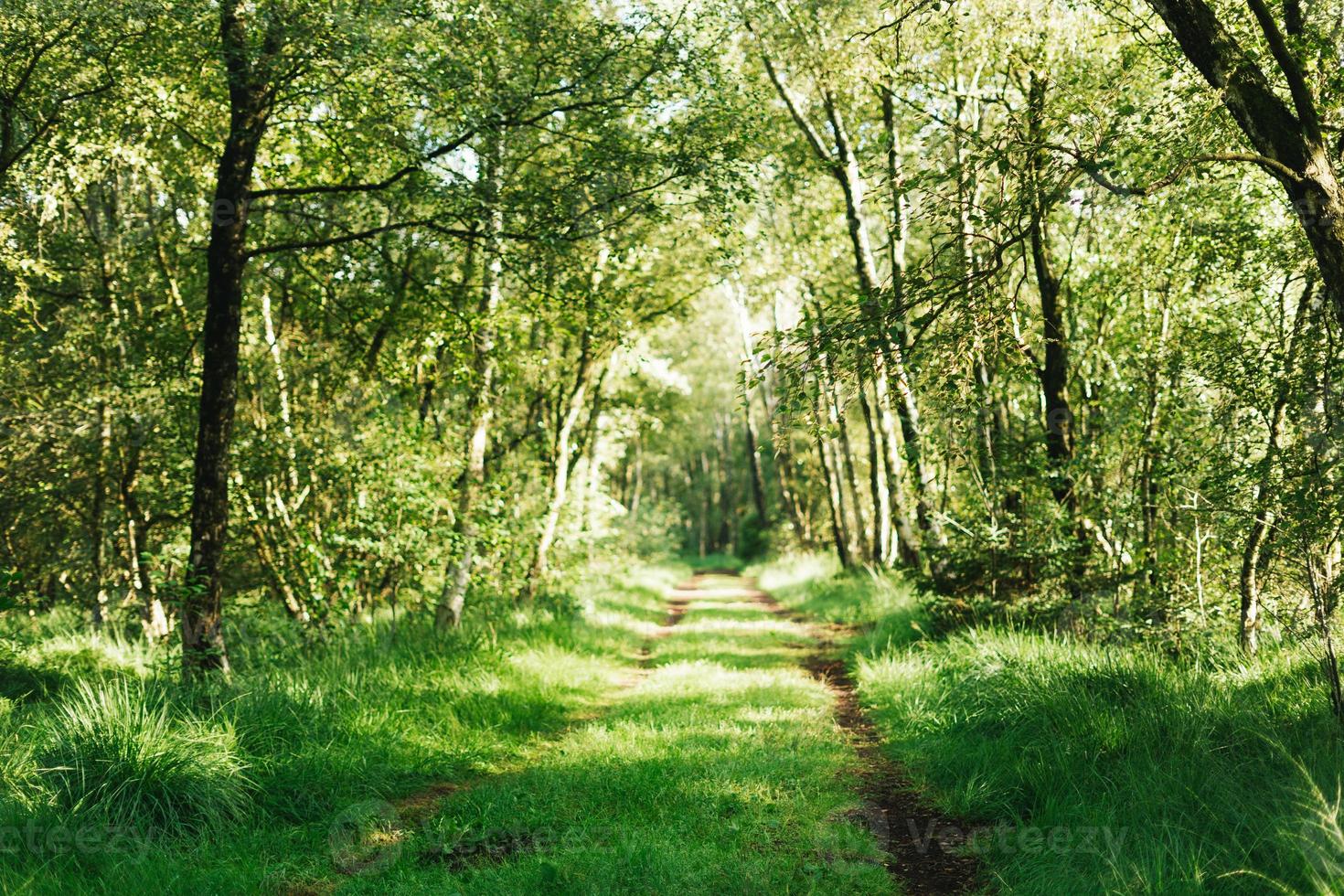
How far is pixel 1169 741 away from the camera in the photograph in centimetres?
544

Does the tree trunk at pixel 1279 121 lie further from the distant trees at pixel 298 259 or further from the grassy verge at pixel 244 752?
the grassy verge at pixel 244 752

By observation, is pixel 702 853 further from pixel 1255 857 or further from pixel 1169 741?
pixel 1169 741

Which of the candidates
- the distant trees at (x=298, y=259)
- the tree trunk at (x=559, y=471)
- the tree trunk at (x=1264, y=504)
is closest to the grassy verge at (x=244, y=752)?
the distant trees at (x=298, y=259)

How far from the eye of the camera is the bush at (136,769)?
4.96m

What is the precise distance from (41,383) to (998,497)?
1296 centimetres

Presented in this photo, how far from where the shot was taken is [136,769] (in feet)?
16.9

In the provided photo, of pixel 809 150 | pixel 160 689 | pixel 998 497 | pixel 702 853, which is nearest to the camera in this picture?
pixel 702 853

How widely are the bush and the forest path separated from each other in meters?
1.31

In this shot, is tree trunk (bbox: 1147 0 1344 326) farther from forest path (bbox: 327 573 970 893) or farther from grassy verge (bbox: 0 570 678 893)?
grassy verge (bbox: 0 570 678 893)

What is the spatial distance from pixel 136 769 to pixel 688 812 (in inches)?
136

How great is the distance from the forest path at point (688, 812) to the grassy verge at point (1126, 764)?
535mm

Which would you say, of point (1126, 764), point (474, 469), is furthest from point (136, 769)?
point (474, 469)

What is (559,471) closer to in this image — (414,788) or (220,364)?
(220,364)

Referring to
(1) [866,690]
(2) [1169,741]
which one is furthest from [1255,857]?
(1) [866,690]
